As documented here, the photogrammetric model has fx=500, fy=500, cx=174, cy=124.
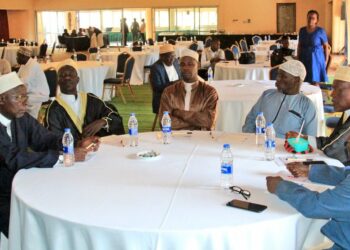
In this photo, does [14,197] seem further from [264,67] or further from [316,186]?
[264,67]

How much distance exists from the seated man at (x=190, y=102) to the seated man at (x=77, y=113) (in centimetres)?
58

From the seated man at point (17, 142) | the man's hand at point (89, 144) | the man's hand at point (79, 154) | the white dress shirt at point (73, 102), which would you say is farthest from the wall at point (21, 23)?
the man's hand at point (79, 154)

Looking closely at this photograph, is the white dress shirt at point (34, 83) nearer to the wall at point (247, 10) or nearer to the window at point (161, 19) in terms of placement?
the wall at point (247, 10)

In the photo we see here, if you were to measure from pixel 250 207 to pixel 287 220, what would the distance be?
0.56ft

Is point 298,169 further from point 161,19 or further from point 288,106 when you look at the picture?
point 161,19

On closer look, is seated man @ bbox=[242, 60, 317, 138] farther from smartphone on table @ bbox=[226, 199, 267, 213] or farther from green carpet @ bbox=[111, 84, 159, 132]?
green carpet @ bbox=[111, 84, 159, 132]

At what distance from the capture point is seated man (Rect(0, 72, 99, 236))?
283 centimetres

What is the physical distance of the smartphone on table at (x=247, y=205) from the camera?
2160 mm

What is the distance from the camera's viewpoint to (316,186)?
2492 millimetres

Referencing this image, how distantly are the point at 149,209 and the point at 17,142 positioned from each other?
134 centimetres

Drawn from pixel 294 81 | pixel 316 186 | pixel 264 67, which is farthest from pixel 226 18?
pixel 316 186

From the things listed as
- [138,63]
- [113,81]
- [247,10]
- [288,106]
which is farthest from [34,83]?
[247,10]

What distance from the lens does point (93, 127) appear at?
12.8ft

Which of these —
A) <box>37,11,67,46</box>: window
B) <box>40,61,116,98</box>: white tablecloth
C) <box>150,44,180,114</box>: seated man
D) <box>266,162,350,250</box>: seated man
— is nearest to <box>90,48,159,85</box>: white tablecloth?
<box>40,61,116,98</box>: white tablecloth
